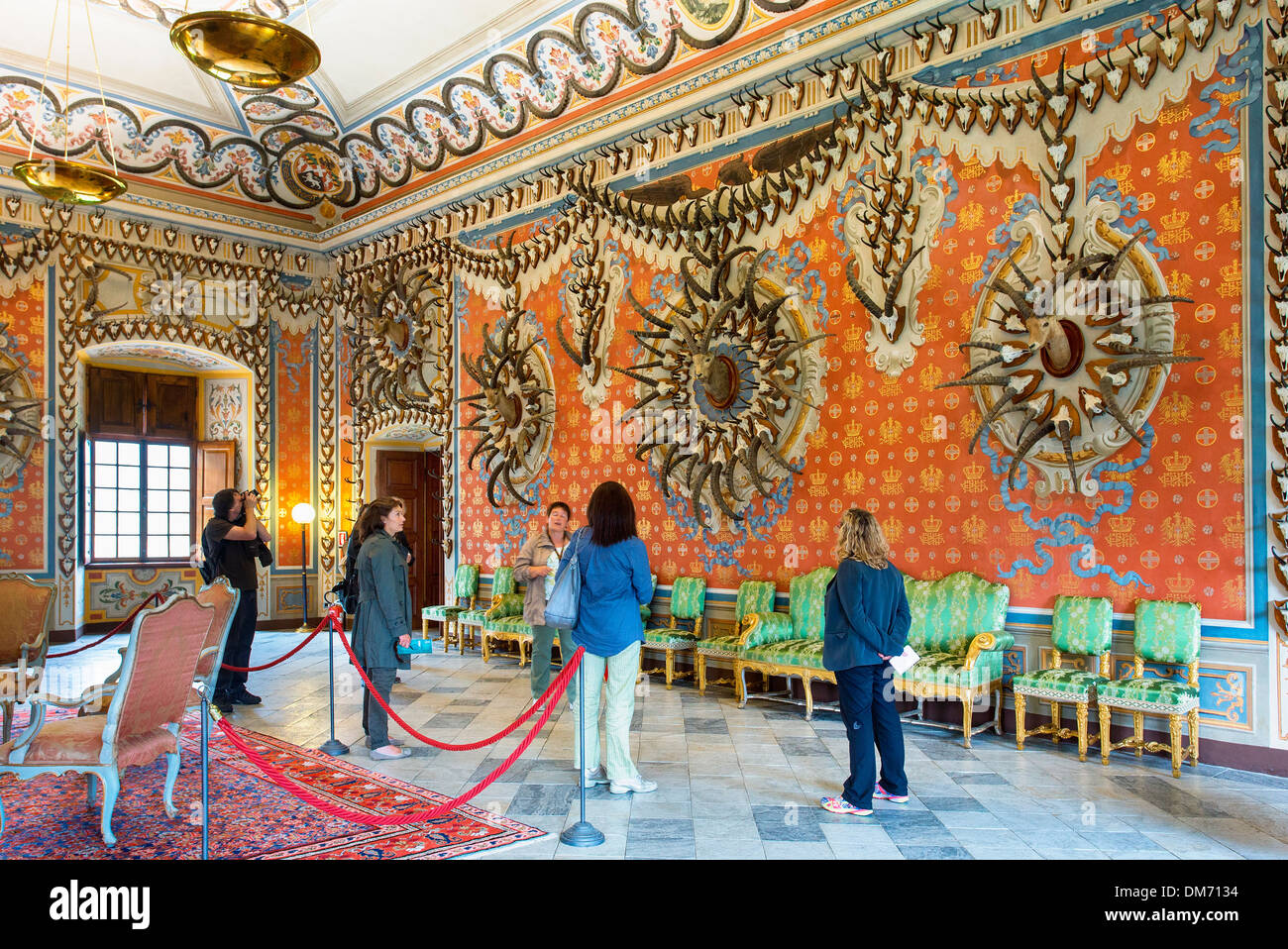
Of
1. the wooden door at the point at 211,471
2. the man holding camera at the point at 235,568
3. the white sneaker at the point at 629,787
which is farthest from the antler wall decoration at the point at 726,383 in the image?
the wooden door at the point at 211,471

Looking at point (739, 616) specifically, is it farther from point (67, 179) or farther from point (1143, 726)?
point (67, 179)

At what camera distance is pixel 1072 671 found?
6.23 meters

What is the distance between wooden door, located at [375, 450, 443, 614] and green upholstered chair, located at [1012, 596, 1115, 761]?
9.01 metres

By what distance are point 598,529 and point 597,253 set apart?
19.1 ft

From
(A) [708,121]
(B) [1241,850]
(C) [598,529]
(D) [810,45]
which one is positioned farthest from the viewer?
(A) [708,121]

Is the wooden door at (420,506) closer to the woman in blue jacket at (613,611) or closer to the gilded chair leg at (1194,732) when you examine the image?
the woman in blue jacket at (613,611)

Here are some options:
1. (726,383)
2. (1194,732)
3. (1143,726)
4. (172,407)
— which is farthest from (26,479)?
(1194,732)

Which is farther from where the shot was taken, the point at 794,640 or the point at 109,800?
the point at 794,640

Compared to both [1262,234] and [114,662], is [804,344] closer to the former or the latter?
[1262,234]

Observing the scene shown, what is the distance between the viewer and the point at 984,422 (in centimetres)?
700

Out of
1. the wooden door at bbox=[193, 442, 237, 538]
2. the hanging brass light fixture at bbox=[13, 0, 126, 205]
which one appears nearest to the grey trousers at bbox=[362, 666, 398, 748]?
the hanging brass light fixture at bbox=[13, 0, 126, 205]

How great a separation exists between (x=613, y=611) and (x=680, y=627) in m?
4.23

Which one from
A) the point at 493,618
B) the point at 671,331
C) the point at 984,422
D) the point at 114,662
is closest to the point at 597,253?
the point at 671,331

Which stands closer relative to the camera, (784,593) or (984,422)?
(984,422)
